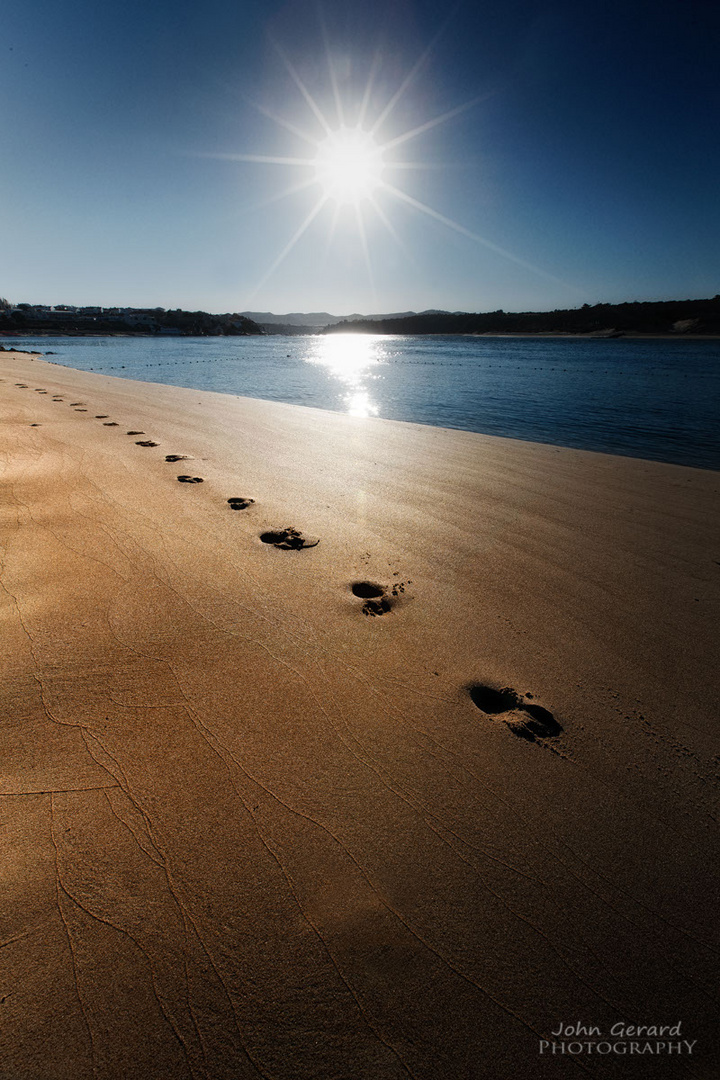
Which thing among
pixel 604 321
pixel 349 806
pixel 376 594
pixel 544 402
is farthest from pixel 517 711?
pixel 604 321

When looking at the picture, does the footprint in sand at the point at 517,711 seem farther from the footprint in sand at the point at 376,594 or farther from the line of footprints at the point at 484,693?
the footprint in sand at the point at 376,594

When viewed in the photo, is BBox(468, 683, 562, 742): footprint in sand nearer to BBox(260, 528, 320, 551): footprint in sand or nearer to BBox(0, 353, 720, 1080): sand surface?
BBox(0, 353, 720, 1080): sand surface

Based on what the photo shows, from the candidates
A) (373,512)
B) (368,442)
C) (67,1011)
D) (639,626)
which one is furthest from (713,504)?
(67,1011)

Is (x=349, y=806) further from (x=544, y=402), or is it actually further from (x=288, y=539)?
(x=544, y=402)

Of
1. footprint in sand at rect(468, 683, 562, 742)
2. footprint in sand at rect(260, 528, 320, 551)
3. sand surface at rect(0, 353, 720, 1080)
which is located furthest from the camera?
footprint in sand at rect(260, 528, 320, 551)

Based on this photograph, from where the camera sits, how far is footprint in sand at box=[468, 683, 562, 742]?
188cm

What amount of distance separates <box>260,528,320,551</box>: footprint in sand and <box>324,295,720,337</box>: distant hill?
9497 cm

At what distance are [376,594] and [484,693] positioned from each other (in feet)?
3.14

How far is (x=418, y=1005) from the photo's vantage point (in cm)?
112

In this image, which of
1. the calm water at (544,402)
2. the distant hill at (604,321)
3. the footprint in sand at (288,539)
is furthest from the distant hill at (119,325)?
the footprint in sand at (288,539)

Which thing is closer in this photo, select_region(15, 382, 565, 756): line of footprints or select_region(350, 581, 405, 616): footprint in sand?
select_region(15, 382, 565, 756): line of footprints

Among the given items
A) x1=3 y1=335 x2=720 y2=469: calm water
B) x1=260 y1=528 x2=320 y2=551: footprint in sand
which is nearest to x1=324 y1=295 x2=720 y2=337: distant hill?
x1=3 y1=335 x2=720 y2=469: calm water

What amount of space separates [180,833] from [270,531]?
2.37 metres

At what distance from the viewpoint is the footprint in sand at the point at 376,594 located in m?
2.66
